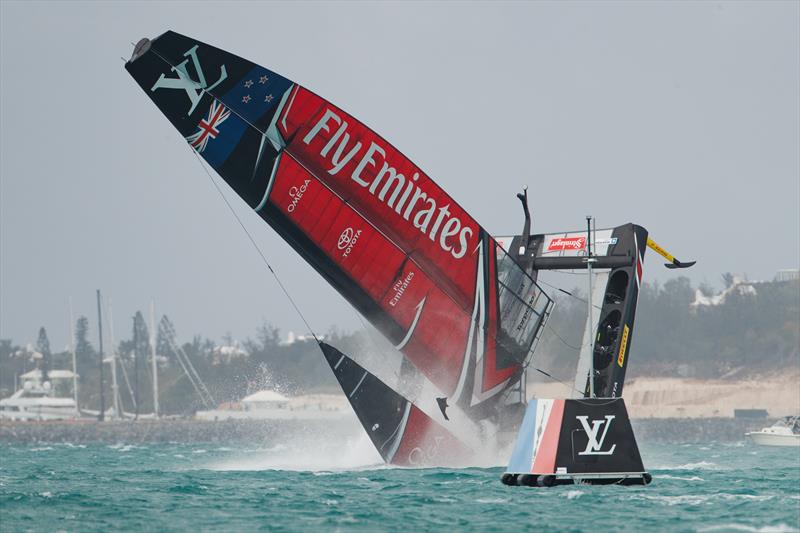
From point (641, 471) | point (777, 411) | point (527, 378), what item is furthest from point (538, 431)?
point (777, 411)

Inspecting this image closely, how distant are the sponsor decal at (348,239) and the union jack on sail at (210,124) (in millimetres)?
3538

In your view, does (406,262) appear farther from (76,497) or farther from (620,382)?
(76,497)

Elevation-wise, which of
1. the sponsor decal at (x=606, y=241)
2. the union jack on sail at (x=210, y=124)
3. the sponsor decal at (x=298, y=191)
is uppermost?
the union jack on sail at (x=210, y=124)

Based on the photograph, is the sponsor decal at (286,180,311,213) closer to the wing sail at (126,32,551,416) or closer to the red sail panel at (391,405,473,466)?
the wing sail at (126,32,551,416)

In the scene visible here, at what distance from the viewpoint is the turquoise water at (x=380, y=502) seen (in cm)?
1698

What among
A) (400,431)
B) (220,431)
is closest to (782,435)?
(400,431)

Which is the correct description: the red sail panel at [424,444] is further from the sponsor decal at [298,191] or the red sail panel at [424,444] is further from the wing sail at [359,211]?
the sponsor decal at [298,191]

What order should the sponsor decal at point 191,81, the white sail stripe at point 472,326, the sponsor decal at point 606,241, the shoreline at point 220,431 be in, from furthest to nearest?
the shoreline at point 220,431 < the white sail stripe at point 472,326 < the sponsor decal at point 606,241 < the sponsor decal at point 191,81

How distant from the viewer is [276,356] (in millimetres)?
111562

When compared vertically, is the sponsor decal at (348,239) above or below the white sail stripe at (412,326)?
above

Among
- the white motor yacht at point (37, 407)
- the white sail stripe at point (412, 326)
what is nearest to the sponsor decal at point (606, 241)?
the white sail stripe at point (412, 326)

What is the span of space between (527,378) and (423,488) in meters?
7.86

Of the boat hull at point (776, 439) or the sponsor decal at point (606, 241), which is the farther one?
the boat hull at point (776, 439)

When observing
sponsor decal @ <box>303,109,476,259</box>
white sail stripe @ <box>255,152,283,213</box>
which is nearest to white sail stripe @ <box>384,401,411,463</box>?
sponsor decal @ <box>303,109,476,259</box>
